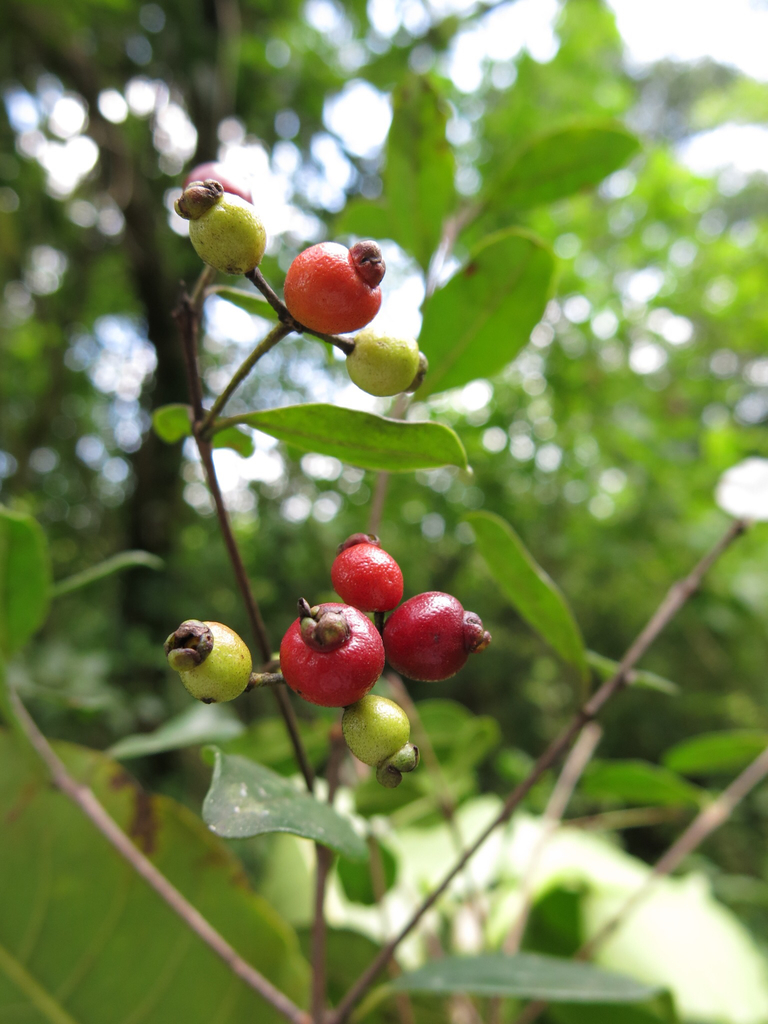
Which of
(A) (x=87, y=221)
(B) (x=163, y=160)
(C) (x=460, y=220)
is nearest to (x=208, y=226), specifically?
(C) (x=460, y=220)

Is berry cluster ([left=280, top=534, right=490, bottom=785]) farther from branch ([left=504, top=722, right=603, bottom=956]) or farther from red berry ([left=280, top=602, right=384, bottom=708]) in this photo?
branch ([left=504, top=722, right=603, bottom=956])

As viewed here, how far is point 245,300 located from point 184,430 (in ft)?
0.28

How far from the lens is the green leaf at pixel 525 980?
350 mm

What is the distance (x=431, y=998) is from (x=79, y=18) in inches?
74.7

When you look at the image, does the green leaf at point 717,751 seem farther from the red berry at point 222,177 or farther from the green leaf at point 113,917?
the red berry at point 222,177

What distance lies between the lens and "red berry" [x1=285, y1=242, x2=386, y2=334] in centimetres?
22

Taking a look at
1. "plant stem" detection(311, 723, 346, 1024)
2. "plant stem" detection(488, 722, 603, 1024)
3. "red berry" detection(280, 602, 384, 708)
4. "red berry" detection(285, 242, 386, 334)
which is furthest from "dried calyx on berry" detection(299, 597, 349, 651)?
"plant stem" detection(488, 722, 603, 1024)

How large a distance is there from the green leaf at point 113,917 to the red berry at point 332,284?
41 centimetres

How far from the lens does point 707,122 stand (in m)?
2.48

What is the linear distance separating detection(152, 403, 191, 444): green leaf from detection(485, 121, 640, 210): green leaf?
37cm

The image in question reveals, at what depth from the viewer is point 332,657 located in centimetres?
21

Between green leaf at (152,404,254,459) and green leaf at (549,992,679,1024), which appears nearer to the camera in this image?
green leaf at (152,404,254,459)

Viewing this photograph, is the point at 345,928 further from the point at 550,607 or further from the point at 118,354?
the point at 118,354

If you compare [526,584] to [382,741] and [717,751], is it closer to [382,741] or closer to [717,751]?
[382,741]
